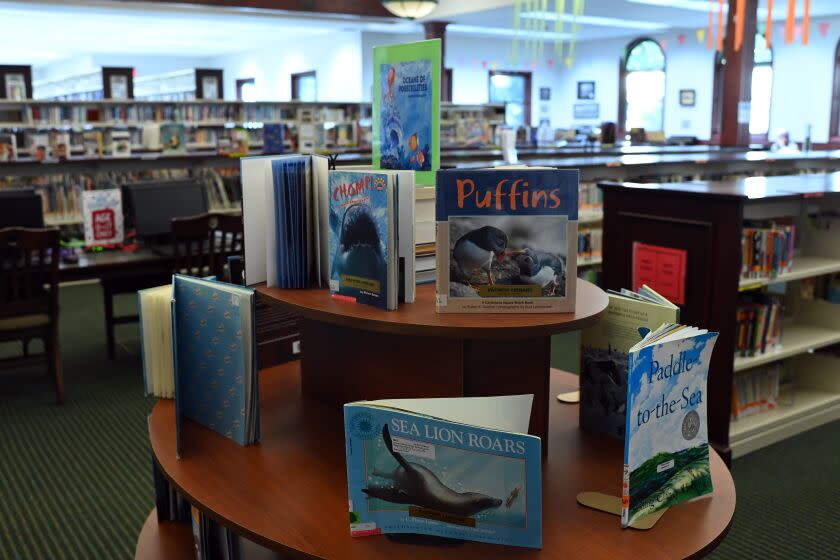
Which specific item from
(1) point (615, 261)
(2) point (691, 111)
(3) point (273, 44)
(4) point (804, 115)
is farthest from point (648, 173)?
(3) point (273, 44)

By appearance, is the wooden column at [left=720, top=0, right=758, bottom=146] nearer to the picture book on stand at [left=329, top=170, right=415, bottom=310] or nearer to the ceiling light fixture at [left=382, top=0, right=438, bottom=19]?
the ceiling light fixture at [left=382, top=0, right=438, bottom=19]

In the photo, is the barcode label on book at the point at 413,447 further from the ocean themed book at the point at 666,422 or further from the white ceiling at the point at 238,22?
the white ceiling at the point at 238,22

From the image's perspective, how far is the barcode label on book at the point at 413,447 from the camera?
4.23 ft

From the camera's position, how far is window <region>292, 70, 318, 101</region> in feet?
53.2

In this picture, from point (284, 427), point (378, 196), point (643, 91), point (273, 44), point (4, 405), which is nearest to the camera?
point (378, 196)

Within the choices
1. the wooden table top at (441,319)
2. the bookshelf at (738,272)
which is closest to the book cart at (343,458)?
the wooden table top at (441,319)

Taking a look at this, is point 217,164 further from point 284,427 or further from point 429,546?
point 429,546

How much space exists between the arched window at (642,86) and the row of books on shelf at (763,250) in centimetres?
1293

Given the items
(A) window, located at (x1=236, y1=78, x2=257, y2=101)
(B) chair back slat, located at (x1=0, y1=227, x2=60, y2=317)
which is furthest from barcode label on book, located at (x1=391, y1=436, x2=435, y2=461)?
(A) window, located at (x1=236, y1=78, x2=257, y2=101)

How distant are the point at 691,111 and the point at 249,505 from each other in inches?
604

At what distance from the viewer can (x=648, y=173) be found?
6.06 metres

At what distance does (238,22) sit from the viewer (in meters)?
13.1

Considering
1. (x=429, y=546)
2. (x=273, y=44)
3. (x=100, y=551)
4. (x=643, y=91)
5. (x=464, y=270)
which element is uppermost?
(x=273, y=44)

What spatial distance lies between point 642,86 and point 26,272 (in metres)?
14.6
